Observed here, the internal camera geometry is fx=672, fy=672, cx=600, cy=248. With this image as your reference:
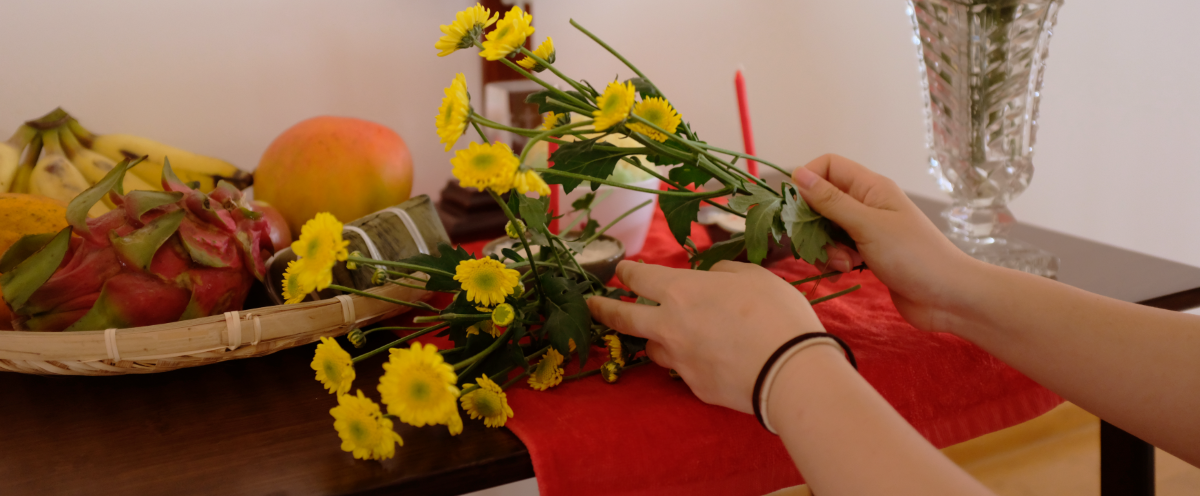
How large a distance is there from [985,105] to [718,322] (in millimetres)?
419

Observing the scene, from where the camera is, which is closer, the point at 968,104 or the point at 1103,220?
the point at 968,104

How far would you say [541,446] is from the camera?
0.39m

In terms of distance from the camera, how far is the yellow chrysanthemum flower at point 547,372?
0.44 metres

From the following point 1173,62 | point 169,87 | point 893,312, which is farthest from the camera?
point 1173,62

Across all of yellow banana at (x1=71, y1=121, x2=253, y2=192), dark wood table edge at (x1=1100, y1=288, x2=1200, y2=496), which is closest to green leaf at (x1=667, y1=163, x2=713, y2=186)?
dark wood table edge at (x1=1100, y1=288, x2=1200, y2=496)

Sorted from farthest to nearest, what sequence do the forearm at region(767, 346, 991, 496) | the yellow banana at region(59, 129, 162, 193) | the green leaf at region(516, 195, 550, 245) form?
the yellow banana at region(59, 129, 162, 193)
the green leaf at region(516, 195, 550, 245)
the forearm at region(767, 346, 991, 496)

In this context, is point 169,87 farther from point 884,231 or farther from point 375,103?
point 884,231

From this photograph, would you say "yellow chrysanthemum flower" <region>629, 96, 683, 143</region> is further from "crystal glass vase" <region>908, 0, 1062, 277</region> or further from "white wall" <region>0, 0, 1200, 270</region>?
"white wall" <region>0, 0, 1200, 270</region>

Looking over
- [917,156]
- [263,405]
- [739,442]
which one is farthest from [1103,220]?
[263,405]

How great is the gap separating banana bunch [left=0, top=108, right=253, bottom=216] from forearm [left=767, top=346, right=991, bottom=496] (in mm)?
663

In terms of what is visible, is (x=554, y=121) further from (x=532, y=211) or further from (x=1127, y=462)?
(x=1127, y=462)

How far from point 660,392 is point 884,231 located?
0.20m

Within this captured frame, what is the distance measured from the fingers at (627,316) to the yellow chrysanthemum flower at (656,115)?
0.11 m

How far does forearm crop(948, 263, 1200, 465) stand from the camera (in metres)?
0.41
